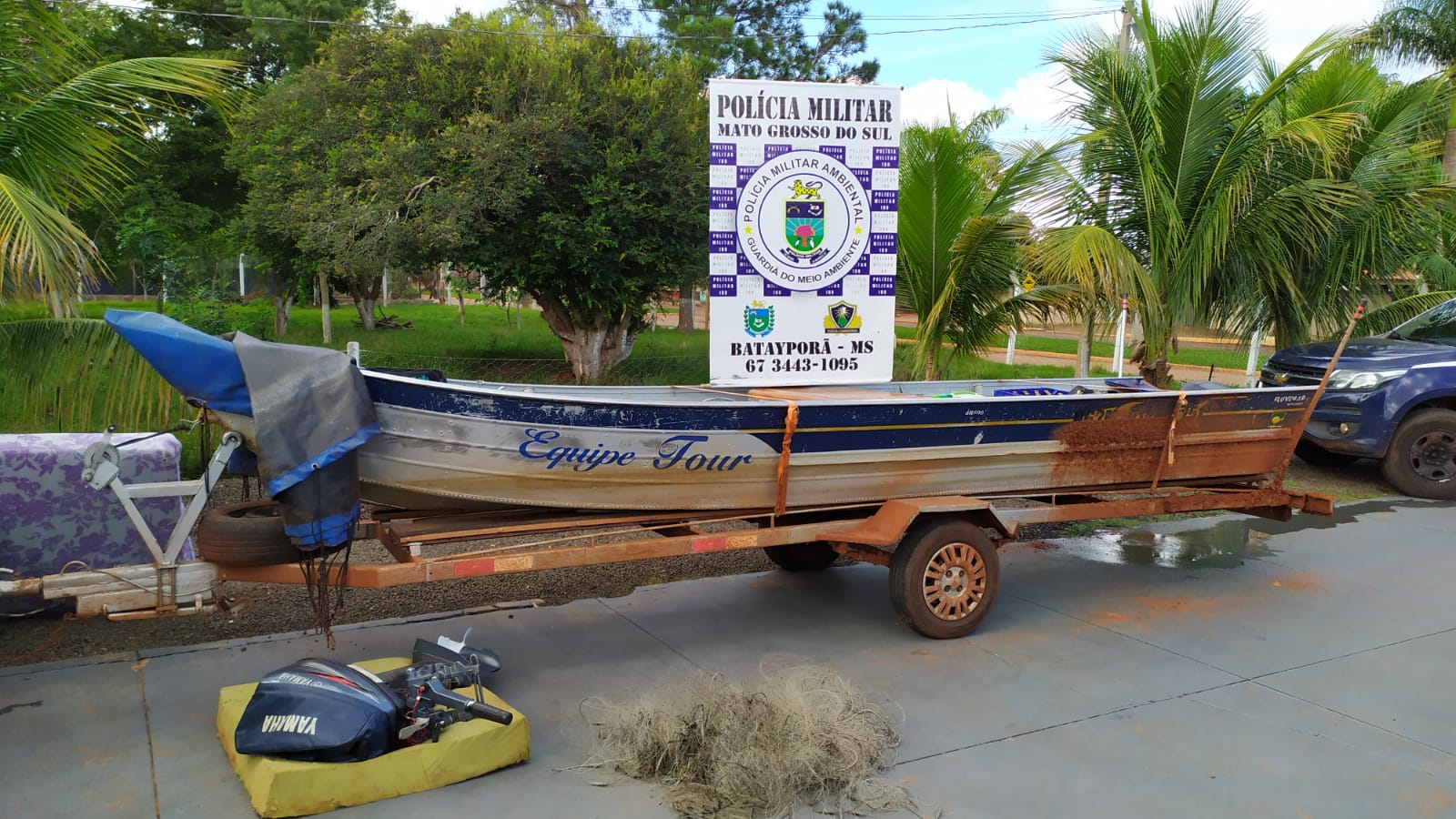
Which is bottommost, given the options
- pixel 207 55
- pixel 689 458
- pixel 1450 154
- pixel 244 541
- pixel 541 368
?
pixel 244 541

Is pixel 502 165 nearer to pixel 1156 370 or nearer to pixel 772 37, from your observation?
pixel 1156 370

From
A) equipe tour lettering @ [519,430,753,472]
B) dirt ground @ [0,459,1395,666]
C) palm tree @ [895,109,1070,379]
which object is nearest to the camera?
equipe tour lettering @ [519,430,753,472]

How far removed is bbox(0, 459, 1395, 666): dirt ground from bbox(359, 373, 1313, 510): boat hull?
4.45ft

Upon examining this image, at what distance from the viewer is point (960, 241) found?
9.19 metres

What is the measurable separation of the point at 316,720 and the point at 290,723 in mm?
110

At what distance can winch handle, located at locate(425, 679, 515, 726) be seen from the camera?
438cm

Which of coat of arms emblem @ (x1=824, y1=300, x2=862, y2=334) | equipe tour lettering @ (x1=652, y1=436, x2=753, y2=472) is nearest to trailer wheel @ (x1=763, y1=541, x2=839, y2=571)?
coat of arms emblem @ (x1=824, y1=300, x2=862, y2=334)

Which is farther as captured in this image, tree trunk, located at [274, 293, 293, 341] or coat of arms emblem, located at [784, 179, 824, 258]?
tree trunk, located at [274, 293, 293, 341]

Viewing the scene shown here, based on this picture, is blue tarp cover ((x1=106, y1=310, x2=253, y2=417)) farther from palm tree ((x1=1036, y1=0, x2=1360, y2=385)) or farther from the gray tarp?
palm tree ((x1=1036, y1=0, x2=1360, y2=385))

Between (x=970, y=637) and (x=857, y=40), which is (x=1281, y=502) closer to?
(x=970, y=637)

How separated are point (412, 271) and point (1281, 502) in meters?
11.4

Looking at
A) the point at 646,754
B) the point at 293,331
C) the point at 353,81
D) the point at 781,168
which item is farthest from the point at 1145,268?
the point at 293,331

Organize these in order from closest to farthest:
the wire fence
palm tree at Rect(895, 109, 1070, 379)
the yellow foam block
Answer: the yellow foam block, palm tree at Rect(895, 109, 1070, 379), the wire fence

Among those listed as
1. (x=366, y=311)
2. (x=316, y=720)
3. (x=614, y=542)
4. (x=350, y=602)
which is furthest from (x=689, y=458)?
(x=366, y=311)
